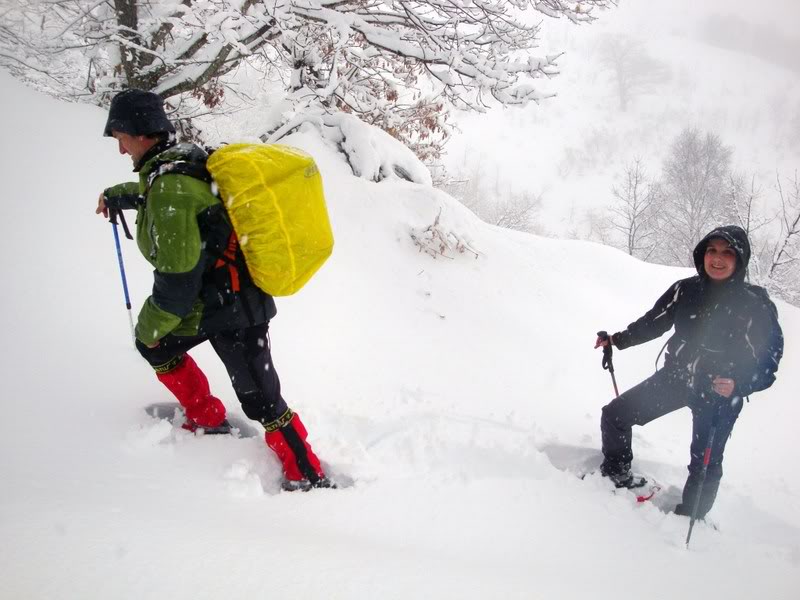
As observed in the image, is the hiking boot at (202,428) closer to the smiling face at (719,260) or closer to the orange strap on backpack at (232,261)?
the orange strap on backpack at (232,261)

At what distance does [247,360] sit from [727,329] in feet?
9.09

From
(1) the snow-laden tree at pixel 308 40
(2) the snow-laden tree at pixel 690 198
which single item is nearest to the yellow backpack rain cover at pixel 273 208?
(1) the snow-laden tree at pixel 308 40

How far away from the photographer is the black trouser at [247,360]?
2208 mm

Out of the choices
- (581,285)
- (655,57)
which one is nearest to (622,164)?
(655,57)

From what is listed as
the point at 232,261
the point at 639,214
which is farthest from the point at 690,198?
the point at 232,261

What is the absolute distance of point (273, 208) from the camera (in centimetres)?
188

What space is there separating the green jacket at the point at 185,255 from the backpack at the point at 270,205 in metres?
0.06

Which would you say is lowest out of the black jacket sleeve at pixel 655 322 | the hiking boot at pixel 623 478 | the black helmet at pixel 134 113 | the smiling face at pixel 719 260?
the hiking boot at pixel 623 478

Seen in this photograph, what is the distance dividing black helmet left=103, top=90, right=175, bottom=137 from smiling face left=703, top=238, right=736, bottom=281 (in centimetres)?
310

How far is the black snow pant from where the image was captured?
269 cm

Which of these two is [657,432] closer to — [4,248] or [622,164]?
[4,248]

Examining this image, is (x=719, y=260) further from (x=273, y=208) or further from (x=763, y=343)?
(x=273, y=208)

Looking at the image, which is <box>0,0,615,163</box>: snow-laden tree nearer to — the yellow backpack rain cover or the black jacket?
the yellow backpack rain cover

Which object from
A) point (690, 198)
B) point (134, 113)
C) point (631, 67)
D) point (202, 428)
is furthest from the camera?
point (631, 67)
